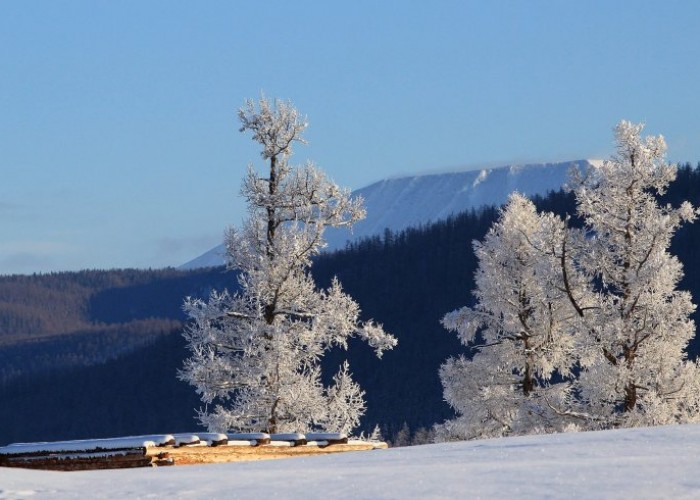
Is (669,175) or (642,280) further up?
(669,175)

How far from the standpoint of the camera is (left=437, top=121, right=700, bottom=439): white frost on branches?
1085 inches

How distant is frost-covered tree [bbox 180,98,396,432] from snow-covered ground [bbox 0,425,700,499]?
35.1ft

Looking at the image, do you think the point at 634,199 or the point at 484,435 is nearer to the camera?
the point at 634,199

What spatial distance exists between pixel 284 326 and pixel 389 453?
36.3 feet

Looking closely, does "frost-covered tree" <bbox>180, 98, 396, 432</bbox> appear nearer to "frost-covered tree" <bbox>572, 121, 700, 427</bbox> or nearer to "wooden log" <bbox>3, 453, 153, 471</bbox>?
"frost-covered tree" <bbox>572, 121, 700, 427</bbox>

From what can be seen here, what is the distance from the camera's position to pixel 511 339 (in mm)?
31438

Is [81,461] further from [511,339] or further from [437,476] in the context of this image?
[511,339]

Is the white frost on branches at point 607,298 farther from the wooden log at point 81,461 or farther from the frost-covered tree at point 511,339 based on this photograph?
the wooden log at point 81,461

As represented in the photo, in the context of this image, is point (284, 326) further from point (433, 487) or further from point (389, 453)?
point (433, 487)

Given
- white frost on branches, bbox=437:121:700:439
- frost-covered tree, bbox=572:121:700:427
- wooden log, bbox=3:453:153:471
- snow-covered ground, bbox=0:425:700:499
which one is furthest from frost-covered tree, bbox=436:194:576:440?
wooden log, bbox=3:453:153:471

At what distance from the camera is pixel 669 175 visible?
28.2 metres

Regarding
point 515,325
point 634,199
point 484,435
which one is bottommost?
point 484,435

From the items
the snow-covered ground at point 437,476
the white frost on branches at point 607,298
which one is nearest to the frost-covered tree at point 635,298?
the white frost on branches at point 607,298

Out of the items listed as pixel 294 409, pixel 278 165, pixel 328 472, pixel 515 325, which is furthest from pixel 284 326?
pixel 328 472
